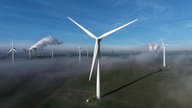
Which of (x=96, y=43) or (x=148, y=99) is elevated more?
(x=96, y=43)

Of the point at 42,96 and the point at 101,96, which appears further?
the point at 42,96

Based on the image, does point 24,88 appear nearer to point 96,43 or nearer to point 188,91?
point 96,43

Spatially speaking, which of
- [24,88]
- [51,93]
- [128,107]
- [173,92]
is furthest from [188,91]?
[24,88]

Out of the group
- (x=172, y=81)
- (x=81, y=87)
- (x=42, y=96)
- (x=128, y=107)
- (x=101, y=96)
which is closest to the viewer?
(x=128, y=107)

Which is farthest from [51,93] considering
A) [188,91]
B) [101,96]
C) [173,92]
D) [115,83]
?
[188,91]

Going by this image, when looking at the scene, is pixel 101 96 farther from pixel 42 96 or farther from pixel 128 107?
pixel 42 96

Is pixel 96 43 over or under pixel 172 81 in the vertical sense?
over

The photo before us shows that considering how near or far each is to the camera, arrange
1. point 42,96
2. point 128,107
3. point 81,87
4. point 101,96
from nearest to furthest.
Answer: point 128,107, point 101,96, point 42,96, point 81,87

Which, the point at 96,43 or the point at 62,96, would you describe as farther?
the point at 62,96

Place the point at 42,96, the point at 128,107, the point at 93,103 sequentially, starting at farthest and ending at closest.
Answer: the point at 42,96 → the point at 93,103 → the point at 128,107
